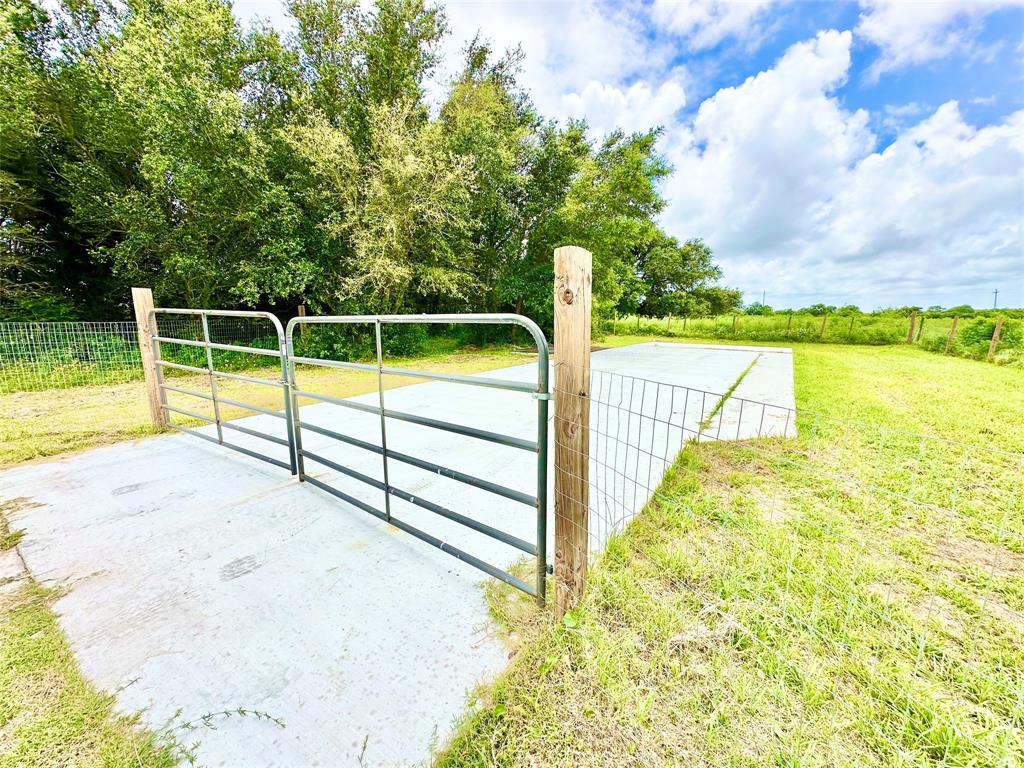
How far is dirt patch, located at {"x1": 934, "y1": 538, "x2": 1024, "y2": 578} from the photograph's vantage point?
2007 mm

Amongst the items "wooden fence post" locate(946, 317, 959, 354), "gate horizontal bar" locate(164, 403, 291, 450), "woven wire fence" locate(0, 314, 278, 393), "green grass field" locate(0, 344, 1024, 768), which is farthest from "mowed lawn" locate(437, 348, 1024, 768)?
"wooden fence post" locate(946, 317, 959, 354)

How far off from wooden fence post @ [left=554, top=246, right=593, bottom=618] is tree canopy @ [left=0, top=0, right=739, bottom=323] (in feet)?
28.4

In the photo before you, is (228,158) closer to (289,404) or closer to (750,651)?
(289,404)

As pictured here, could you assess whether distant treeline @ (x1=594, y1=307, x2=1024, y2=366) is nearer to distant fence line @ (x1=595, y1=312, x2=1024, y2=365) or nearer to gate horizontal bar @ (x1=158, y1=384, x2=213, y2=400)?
distant fence line @ (x1=595, y1=312, x2=1024, y2=365)

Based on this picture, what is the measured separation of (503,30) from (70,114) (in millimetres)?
11309

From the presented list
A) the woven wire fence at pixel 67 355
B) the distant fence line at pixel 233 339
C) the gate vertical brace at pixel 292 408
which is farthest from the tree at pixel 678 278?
the gate vertical brace at pixel 292 408

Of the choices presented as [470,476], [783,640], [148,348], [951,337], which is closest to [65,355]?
[148,348]

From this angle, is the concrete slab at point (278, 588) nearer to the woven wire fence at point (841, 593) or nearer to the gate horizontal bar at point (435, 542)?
the gate horizontal bar at point (435, 542)

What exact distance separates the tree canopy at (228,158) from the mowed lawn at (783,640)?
8.87 meters

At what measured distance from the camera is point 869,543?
2.19 m

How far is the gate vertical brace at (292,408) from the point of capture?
2.80 meters

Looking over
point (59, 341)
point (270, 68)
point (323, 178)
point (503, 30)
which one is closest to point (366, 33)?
point (270, 68)

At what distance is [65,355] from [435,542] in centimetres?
874

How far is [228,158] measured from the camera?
853 centimetres
